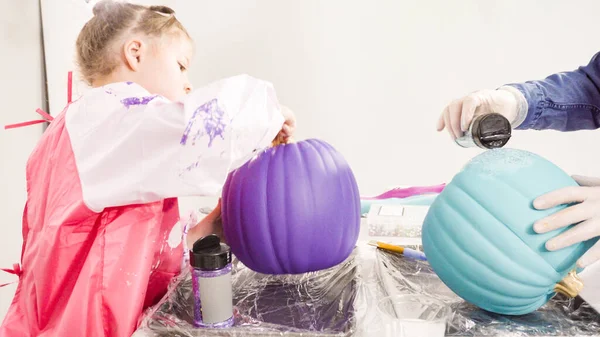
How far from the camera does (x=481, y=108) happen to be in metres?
1.18

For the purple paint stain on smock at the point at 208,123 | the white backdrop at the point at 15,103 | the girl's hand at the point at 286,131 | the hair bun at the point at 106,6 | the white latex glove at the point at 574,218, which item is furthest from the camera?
the white backdrop at the point at 15,103

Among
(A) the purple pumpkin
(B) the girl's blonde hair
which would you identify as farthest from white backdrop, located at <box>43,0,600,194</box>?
(A) the purple pumpkin

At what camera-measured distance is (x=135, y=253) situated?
92 cm

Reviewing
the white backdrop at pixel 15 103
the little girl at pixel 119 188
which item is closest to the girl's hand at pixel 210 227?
the little girl at pixel 119 188

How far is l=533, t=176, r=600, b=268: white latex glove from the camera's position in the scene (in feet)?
2.41

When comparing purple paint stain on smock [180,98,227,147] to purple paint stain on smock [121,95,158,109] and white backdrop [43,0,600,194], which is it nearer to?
purple paint stain on smock [121,95,158,109]

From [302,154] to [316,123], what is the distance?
199 cm

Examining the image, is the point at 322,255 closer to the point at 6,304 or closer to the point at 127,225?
the point at 127,225

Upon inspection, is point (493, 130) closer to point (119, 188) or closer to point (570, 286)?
point (570, 286)

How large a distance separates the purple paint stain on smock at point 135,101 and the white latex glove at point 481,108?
2.20 ft

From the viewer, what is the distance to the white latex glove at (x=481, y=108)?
44.6 inches

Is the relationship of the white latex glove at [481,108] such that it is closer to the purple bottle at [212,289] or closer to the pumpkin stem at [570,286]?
the pumpkin stem at [570,286]

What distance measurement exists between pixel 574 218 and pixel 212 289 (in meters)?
0.55

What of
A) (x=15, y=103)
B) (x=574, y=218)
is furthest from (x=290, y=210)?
(x=15, y=103)
